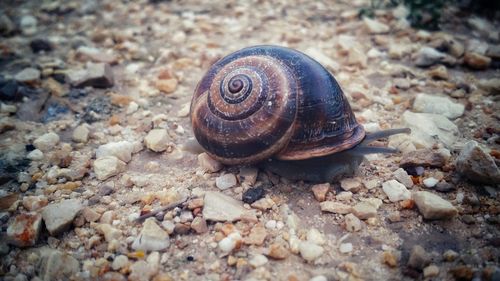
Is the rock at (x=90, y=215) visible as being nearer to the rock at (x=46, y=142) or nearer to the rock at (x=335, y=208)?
the rock at (x=46, y=142)

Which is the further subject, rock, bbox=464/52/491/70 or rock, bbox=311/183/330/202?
rock, bbox=464/52/491/70

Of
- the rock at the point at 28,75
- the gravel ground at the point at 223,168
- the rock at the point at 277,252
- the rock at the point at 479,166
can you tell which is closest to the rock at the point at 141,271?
the gravel ground at the point at 223,168

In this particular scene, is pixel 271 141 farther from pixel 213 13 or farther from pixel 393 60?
pixel 213 13

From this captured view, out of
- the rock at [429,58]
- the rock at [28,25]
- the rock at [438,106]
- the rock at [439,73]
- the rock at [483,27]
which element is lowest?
the rock at [28,25]

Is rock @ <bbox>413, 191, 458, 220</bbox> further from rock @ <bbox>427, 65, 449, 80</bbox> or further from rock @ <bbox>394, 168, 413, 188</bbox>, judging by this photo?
rock @ <bbox>427, 65, 449, 80</bbox>

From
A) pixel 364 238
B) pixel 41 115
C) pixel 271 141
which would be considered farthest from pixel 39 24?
pixel 364 238

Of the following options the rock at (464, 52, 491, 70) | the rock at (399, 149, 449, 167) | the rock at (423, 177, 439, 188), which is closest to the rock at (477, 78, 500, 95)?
the rock at (464, 52, 491, 70)
